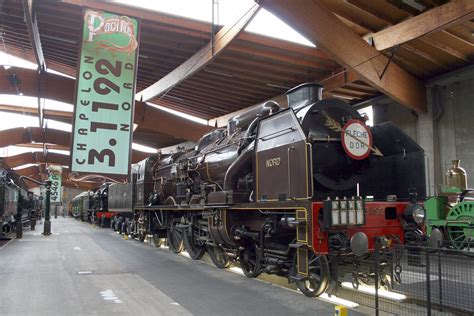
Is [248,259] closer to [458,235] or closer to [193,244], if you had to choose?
[193,244]

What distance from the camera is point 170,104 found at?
23453 mm

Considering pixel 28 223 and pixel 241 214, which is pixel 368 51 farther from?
pixel 28 223

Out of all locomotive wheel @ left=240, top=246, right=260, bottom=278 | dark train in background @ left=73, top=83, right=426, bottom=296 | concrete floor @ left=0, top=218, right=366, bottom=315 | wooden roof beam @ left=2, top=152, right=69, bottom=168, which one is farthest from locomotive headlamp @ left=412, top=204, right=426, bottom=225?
wooden roof beam @ left=2, top=152, right=69, bottom=168

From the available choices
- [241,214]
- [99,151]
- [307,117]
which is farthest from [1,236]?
[307,117]

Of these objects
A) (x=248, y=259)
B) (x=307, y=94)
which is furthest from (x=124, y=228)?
(x=307, y=94)

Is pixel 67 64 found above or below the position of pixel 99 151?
above

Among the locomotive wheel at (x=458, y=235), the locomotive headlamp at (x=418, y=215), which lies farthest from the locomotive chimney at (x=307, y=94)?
the locomotive wheel at (x=458, y=235)

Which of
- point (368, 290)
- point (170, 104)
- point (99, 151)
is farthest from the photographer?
point (170, 104)

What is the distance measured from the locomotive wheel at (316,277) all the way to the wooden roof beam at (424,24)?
25.1 ft

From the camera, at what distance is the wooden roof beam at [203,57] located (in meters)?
12.3

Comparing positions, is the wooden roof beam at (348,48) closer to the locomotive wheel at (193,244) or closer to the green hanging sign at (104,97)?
the green hanging sign at (104,97)

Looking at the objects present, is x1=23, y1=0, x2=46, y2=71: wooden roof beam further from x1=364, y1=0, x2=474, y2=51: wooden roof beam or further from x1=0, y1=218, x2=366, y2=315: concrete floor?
x1=364, y1=0, x2=474, y2=51: wooden roof beam

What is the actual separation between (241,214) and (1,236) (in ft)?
42.9

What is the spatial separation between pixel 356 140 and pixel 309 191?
129 centimetres
